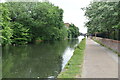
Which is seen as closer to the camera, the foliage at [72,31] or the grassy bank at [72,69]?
the grassy bank at [72,69]

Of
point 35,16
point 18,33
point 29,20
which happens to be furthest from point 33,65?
point 35,16

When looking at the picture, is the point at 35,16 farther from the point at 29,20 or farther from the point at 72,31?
the point at 72,31

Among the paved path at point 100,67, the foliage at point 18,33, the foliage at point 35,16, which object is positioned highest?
the foliage at point 35,16

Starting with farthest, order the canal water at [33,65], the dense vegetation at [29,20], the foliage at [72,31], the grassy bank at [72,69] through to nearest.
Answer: the foliage at [72,31]
the dense vegetation at [29,20]
the canal water at [33,65]
the grassy bank at [72,69]

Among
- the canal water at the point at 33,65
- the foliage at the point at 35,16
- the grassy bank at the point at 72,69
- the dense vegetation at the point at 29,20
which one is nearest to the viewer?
the grassy bank at the point at 72,69

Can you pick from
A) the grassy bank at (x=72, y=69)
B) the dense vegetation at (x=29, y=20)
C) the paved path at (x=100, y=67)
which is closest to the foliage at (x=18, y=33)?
the dense vegetation at (x=29, y=20)

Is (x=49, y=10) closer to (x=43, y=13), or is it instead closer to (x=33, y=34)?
(x=43, y=13)

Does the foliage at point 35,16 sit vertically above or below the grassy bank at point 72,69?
above

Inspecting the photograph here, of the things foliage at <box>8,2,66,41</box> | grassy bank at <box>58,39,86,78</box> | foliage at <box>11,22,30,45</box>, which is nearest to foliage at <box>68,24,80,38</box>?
foliage at <box>8,2,66,41</box>

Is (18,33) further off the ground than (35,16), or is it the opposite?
(35,16)

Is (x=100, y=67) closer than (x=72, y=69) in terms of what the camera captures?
No

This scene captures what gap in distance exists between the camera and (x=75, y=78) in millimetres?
6113

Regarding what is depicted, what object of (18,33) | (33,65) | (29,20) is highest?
(29,20)

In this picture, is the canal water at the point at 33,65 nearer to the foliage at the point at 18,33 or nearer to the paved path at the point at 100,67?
the paved path at the point at 100,67
